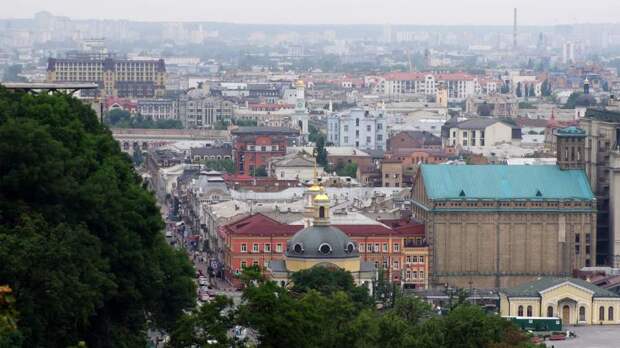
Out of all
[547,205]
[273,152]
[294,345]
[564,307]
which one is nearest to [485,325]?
[294,345]

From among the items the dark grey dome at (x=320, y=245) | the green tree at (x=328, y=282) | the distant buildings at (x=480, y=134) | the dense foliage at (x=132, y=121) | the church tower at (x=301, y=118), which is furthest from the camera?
the dense foliage at (x=132, y=121)

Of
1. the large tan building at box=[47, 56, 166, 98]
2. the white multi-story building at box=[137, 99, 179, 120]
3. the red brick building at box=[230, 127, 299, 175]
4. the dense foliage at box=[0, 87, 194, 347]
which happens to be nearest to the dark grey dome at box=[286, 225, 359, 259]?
the dense foliage at box=[0, 87, 194, 347]

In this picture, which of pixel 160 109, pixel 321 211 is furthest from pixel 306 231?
pixel 160 109

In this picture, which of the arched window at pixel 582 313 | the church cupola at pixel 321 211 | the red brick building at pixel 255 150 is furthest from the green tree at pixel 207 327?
the red brick building at pixel 255 150

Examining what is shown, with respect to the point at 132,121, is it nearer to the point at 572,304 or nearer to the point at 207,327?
the point at 572,304

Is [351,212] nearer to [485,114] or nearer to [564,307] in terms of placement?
[564,307]

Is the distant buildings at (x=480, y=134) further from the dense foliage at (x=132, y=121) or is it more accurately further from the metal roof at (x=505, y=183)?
the metal roof at (x=505, y=183)
